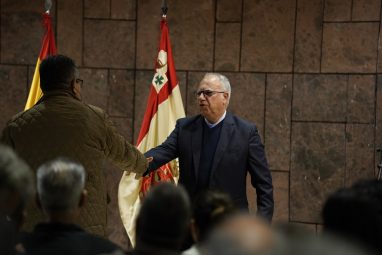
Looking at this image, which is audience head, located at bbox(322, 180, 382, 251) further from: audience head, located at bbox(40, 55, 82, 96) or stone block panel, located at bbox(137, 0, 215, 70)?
stone block panel, located at bbox(137, 0, 215, 70)

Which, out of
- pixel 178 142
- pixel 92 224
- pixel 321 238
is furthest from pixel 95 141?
pixel 321 238

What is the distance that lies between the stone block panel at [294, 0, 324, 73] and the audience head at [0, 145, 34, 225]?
11.8 feet

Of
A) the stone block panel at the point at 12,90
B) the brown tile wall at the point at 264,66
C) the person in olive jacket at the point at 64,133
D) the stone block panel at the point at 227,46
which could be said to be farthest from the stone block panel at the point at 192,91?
the person in olive jacket at the point at 64,133

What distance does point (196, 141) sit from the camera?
12.2 ft

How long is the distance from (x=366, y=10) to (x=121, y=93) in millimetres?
2137

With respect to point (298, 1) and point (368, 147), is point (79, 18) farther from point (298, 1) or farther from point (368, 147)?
point (368, 147)

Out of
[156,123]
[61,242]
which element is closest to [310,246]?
[61,242]

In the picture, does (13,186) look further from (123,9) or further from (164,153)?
(123,9)

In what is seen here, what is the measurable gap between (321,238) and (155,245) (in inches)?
31.9

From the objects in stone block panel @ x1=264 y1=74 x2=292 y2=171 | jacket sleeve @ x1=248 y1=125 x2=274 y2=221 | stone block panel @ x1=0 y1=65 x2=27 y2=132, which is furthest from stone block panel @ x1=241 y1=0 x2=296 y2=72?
stone block panel @ x1=0 y1=65 x2=27 y2=132

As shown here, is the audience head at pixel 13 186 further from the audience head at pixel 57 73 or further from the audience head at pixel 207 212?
the audience head at pixel 57 73

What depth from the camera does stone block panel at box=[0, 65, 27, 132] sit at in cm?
551

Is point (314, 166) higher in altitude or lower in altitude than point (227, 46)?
lower

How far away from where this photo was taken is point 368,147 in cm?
497
